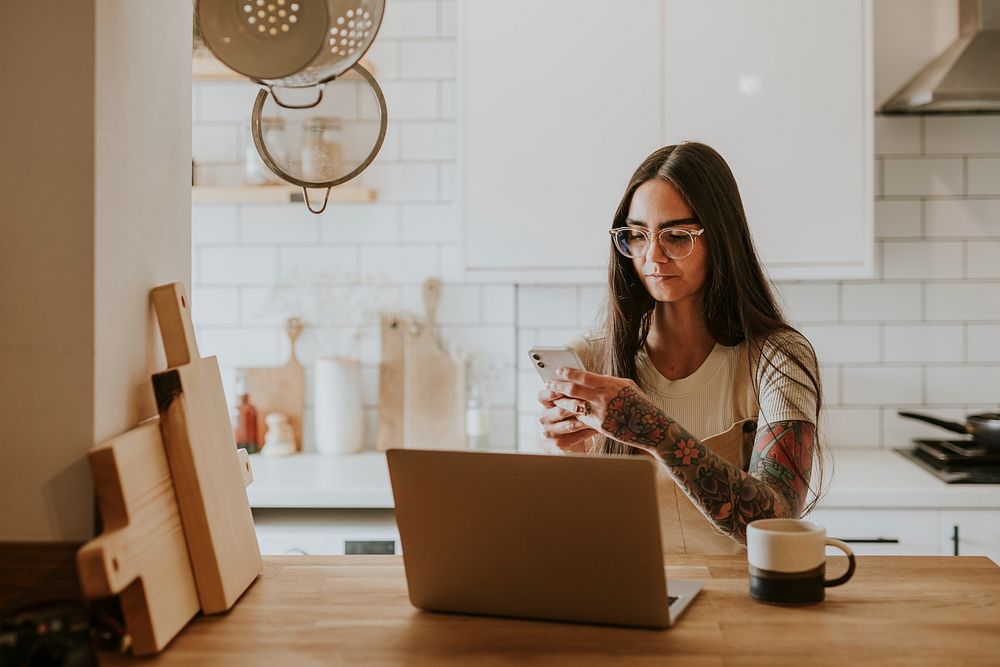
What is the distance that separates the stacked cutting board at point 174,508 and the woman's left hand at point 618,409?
52cm

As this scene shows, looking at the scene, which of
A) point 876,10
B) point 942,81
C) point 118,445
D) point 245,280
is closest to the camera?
point 118,445

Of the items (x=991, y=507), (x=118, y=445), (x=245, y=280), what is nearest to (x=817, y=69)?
(x=991, y=507)

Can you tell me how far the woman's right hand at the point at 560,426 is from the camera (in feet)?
5.22

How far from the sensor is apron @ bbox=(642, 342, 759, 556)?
1798 mm

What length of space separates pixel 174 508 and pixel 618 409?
25.5 inches

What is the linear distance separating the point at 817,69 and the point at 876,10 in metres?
0.52

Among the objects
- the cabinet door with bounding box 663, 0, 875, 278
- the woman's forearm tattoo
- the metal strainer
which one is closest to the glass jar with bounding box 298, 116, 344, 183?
the metal strainer

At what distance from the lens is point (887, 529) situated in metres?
2.44

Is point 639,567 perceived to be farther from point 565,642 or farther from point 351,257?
point 351,257

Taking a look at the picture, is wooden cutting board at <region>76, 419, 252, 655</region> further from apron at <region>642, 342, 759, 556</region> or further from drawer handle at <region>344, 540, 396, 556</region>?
drawer handle at <region>344, 540, 396, 556</region>

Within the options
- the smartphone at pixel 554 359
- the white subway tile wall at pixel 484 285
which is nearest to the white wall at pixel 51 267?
the smartphone at pixel 554 359

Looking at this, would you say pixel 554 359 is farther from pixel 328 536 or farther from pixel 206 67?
pixel 206 67

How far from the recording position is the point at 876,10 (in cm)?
295

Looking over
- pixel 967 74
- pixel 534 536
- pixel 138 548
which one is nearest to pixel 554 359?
pixel 534 536
